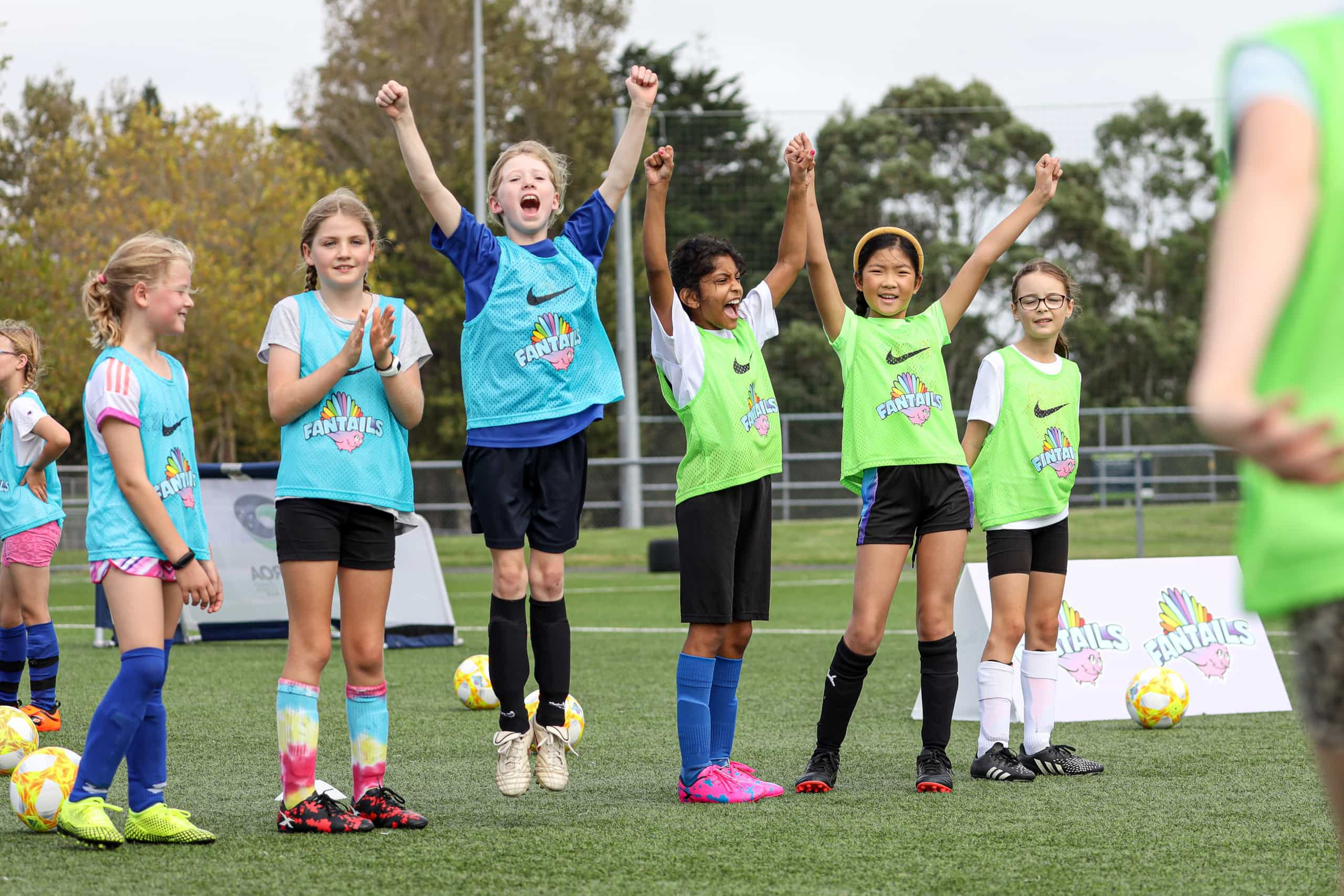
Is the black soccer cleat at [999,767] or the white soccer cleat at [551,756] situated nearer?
the white soccer cleat at [551,756]

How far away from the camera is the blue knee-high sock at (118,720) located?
406 centimetres

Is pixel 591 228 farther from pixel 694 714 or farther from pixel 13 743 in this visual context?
pixel 13 743

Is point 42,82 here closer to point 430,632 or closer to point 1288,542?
point 430,632

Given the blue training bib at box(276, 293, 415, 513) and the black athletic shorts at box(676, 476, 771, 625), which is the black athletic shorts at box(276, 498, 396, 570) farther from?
the black athletic shorts at box(676, 476, 771, 625)

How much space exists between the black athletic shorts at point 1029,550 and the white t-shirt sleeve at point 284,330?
264 cm

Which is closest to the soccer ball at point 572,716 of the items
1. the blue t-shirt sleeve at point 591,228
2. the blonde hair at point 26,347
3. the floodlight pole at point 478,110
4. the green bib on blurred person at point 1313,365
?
the blue t-shirt sleeve at point 591,228

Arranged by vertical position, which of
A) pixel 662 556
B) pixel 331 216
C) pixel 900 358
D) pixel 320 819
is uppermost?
pixel 331 216

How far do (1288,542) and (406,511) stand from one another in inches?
127

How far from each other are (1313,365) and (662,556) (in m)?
16.7

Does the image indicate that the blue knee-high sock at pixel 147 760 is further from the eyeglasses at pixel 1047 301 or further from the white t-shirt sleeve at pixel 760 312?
the eyeglasses at pixel 1047 301

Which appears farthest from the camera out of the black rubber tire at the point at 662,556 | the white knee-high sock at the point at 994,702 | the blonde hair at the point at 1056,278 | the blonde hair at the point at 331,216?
the black rubber tire at the point at 662,556

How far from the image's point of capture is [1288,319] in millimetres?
1675

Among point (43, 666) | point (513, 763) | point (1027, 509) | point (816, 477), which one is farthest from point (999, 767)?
point (816, 477)

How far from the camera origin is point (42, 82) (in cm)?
3881
